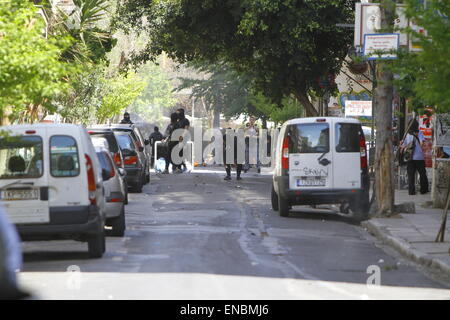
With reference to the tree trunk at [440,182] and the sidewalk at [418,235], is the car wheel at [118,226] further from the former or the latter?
the tree trunk at [440,182]

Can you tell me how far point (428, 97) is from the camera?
14367 millimetres

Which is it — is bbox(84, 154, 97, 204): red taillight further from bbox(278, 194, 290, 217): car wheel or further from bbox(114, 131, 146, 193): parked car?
bbox(114, 131, 146, 193): parked car

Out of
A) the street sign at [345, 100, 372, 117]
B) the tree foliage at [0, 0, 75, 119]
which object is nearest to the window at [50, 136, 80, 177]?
the tree foliage at [0, 0, 75, 119]

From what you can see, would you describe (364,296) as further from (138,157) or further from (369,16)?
(138,157)

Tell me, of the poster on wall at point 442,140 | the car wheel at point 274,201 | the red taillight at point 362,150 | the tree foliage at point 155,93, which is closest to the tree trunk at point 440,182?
the poster on wall at point 442,140

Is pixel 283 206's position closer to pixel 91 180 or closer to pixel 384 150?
pixel 384 150

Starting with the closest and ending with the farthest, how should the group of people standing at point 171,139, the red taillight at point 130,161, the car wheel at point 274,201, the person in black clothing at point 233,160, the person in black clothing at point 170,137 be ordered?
the car wheel at point 274,201 → the red taillight at point 130,161 → the person in black clothing at point 233,160 → the person in black clothing at point 170,137 → the group of people standing at point 171,139

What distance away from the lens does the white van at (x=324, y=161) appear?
2158 cm

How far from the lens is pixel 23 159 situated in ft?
46.7

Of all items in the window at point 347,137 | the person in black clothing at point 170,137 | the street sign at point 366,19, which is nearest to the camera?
the window at point 347,137

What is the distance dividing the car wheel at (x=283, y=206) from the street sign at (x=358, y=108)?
14922mm

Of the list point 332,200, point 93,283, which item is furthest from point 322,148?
point 93,283

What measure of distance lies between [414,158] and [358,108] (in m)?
8.28
